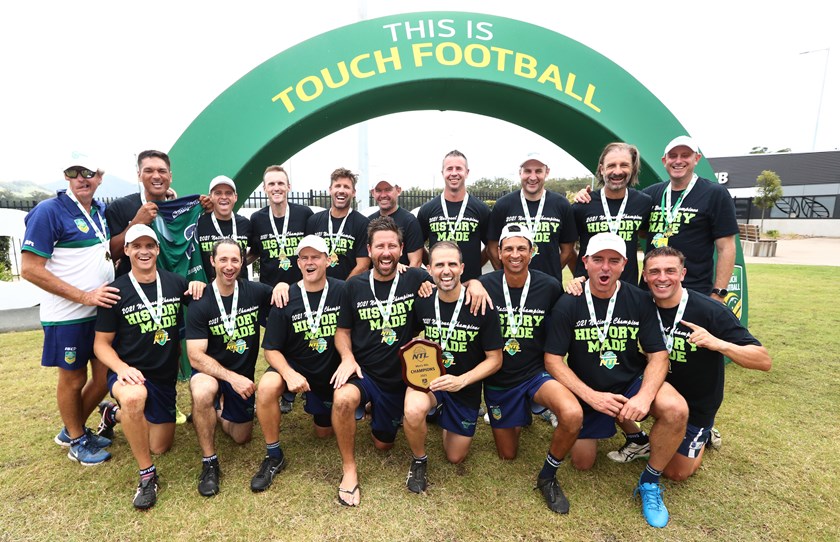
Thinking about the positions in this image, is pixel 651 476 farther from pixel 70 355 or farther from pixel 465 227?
pixel 70 355

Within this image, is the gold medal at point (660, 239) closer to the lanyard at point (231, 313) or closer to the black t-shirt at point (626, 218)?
the black t-shirt at point (626, 218)

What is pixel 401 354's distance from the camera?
9.78 feet

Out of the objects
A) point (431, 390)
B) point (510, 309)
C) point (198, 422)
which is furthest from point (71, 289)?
point (510, 309)

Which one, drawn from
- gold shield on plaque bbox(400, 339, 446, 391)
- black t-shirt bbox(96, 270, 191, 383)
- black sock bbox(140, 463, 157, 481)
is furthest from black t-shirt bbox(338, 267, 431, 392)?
Result: black sock bbox(140, 463, 157, 481)

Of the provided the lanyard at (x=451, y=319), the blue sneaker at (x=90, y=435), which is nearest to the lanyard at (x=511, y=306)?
the lanyard at (x=451, y=319)

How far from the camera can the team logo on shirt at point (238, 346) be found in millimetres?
3289

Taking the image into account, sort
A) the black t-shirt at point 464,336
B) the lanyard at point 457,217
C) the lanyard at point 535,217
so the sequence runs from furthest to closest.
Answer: the lanyard at point 457,217, the lanyard at point 535,217, the black t-shirt at point 464,336

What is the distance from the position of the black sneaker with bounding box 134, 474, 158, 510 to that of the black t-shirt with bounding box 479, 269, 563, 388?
2.48m

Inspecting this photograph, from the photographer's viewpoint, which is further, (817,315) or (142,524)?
(817,315)

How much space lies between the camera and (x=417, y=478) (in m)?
3.02

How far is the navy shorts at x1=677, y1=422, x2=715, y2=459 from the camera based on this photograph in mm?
3035

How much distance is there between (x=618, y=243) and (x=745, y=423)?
2395 mm

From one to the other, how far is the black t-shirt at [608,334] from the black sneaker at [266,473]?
2.13 meters

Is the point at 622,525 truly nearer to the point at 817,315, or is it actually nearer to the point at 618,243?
the point at 618,243
